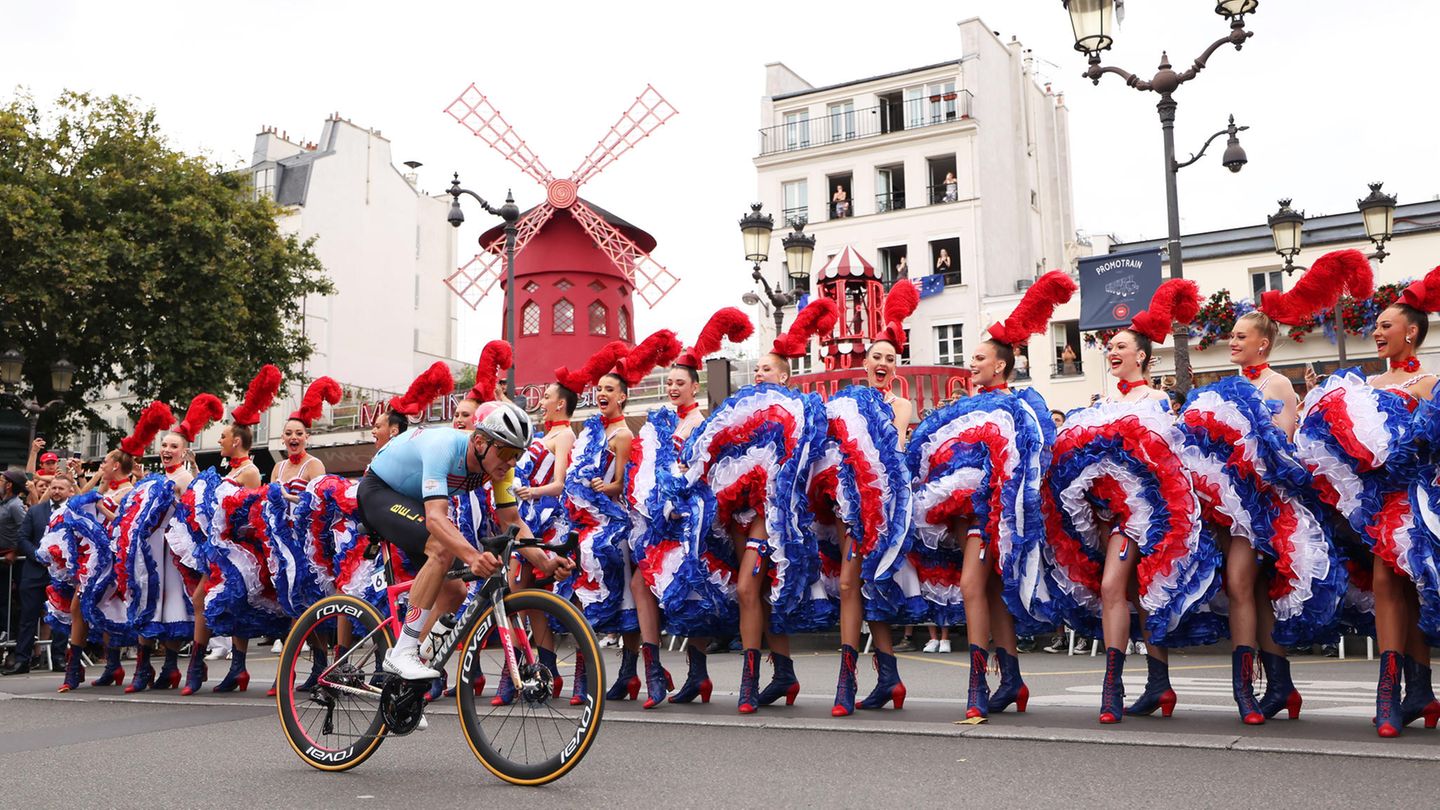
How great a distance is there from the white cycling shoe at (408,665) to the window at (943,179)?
3884 centimetres

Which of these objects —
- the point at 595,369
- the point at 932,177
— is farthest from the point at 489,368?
the point at 932,177

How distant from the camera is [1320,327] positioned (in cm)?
3134

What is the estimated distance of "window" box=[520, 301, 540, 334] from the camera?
145 feet

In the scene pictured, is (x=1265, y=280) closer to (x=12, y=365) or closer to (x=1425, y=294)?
(x=12, y=365)

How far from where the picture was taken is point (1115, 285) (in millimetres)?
15547

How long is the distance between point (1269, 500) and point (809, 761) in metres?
2.71

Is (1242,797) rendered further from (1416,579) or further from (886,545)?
(886,545)

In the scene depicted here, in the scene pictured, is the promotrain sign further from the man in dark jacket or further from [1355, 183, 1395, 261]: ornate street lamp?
the man in dark jacket

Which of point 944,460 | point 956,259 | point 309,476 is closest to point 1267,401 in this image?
point 944,460

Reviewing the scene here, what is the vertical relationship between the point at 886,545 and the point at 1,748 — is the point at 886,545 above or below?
above

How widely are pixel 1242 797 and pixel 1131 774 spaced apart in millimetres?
586

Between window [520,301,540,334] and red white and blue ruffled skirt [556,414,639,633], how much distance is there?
3601 cm

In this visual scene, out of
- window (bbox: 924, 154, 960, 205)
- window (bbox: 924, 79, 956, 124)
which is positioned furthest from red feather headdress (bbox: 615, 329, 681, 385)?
window (bbox: 924, 79, 956, 124)

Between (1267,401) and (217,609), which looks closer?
(1267,401)
